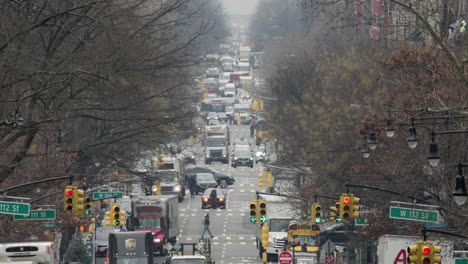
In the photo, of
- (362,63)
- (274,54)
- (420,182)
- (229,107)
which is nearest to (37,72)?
(420,182)

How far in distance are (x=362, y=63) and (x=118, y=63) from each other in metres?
40.1

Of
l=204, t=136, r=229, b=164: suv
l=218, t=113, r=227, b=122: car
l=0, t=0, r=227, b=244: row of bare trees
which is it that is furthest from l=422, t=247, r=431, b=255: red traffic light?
l=218, t=113, r=227, b=122: car

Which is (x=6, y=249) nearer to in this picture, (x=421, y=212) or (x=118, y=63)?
(x=118, y=63)

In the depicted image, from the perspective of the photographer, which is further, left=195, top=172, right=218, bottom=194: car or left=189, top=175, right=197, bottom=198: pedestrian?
left=195, top=172, right=218, bottom=194: car

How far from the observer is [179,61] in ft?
127

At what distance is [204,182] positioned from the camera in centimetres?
9256

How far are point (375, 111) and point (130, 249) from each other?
43.5 ft

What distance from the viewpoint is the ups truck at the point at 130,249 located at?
5122 centimetres

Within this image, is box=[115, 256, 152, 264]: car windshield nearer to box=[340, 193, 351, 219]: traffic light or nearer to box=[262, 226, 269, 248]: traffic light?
box=[262, 226, 269, 248]: traffic light

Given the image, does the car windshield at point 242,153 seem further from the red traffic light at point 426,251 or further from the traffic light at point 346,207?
the red traffic light at point 426,251

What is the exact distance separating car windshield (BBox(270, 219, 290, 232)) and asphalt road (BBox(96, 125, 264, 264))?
1.82 metres

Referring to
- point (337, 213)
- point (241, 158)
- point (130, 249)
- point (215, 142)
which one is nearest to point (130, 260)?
point (130, 249)

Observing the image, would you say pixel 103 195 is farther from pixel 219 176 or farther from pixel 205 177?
pixel 219 176

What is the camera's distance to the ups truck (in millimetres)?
51219
